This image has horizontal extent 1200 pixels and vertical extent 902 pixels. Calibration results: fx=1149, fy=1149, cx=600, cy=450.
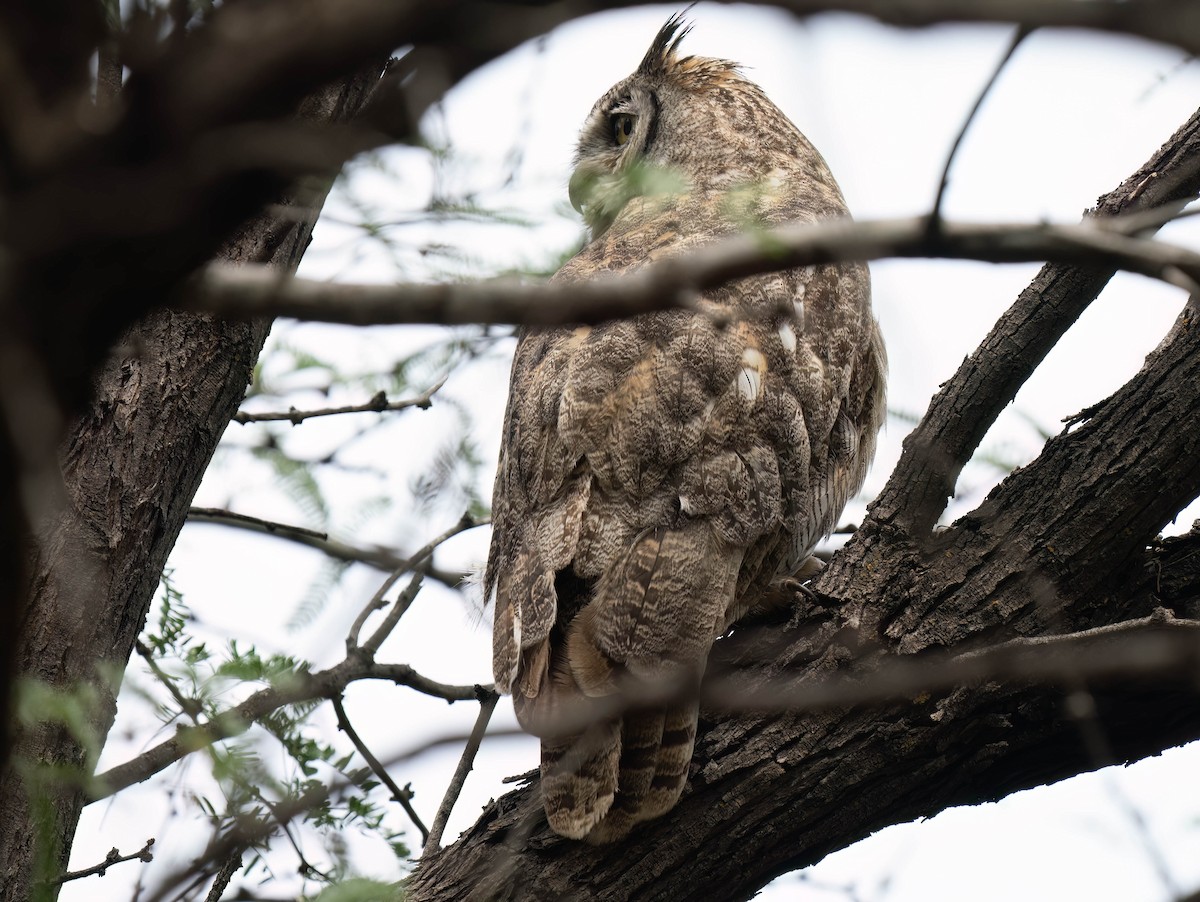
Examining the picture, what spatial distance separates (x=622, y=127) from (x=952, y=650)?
322cm

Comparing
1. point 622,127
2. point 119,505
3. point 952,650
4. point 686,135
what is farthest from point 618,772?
point 622,127

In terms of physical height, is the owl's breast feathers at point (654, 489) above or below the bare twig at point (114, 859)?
above

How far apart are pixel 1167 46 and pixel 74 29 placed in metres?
0.91

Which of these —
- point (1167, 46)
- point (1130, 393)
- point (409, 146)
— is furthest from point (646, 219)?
point (1167, 46)

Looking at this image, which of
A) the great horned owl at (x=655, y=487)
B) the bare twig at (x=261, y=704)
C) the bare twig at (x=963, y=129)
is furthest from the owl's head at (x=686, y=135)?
the bare twig at (x=963, y=129)

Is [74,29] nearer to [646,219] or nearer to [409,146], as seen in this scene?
[409,146]

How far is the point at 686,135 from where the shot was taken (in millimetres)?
4832

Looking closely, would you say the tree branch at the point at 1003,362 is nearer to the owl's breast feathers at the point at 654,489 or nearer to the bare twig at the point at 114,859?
the owl's breast feathers at the point at 654,489

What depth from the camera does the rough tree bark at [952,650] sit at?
9.22 feet

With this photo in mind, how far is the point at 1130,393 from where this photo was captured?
298cm

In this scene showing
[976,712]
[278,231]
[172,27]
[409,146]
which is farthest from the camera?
[278,231]

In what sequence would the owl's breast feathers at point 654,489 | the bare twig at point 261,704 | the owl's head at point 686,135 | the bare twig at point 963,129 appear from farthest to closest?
the owl's head at point 686,135 → the owl's breast feathers at point 654,489 → the bare twig at point 261,704 → the bare twig at point 963,129

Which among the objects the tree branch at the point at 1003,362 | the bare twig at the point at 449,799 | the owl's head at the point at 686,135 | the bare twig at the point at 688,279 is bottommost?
the bare twig at the point at 688,279

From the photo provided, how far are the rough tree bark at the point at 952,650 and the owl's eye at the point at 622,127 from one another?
2.62 metres
